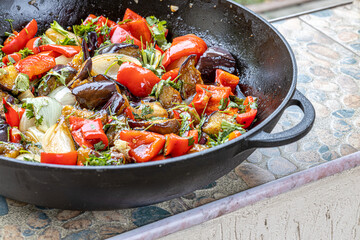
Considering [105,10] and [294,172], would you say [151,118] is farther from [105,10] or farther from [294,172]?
[105,10]

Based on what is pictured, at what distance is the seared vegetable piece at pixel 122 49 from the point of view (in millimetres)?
1716

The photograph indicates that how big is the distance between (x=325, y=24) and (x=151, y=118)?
1624 mm

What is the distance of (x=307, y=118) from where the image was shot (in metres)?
1.28

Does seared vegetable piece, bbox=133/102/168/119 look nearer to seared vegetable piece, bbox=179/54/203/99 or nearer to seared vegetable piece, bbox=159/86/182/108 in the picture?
seared vegetable piece, bbox=159/86/182/108

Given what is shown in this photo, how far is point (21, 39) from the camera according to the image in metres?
1.83

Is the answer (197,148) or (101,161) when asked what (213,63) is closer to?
(197,148)

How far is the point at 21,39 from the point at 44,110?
1.83 ft

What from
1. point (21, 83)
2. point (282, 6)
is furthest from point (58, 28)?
point (282, 6)

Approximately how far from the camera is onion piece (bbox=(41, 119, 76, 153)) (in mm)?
1291

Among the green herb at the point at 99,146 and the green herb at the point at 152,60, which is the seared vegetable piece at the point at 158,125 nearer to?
the green herb at the point at 99,146

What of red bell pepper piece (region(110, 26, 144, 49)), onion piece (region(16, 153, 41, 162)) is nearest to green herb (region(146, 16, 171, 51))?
red bell pepper piece (region(110, 26, 144, 49))

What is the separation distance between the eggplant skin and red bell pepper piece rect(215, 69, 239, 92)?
0.75ft

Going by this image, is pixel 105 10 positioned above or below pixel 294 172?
above

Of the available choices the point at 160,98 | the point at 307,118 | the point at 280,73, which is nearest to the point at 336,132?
the point at 280,73
